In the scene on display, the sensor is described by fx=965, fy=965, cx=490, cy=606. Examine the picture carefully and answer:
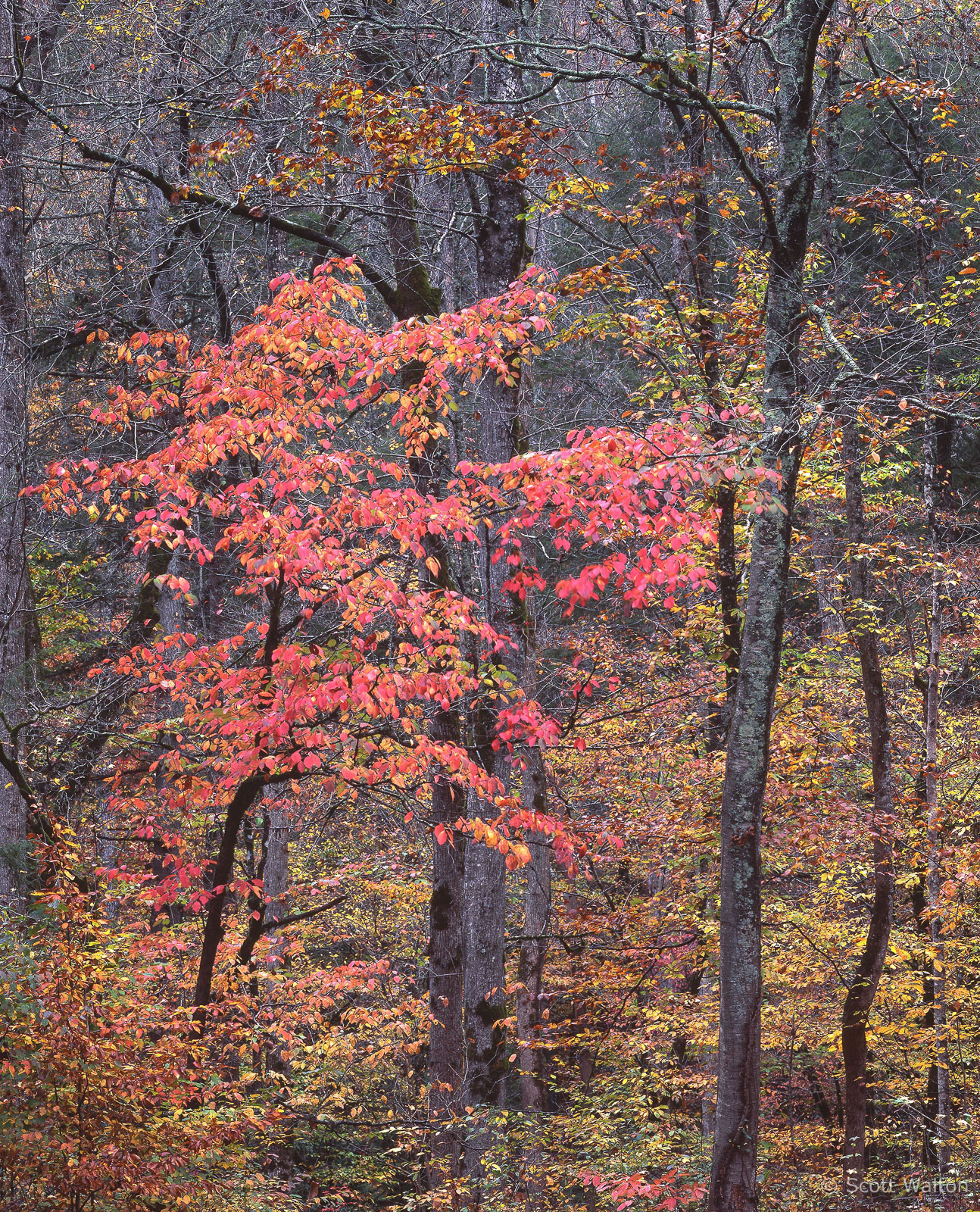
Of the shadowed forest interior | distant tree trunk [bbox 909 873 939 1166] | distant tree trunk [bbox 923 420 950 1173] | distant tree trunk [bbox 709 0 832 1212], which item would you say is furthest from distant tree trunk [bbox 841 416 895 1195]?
distant tree trunk [bbox 709 0 832 1212]

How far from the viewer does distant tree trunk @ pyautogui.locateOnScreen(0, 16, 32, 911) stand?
28.8 feet

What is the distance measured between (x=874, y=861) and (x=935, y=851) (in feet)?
4.51

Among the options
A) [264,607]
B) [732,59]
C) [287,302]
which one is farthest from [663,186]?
[264,607]

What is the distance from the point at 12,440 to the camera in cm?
911

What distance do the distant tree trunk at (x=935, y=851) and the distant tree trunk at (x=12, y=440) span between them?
955cm

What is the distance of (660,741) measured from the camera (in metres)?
14.2

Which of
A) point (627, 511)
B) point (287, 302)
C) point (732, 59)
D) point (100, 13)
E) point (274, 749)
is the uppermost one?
point (100, 13)

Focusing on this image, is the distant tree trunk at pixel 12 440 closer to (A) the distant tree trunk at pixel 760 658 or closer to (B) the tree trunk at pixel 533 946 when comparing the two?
(B) the tree trunk at pixel 533 946

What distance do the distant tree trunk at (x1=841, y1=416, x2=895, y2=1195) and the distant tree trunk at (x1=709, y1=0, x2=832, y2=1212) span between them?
3791 millimetres

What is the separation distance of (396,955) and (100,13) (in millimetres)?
14833

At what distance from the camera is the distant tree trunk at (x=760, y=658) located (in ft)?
19.4

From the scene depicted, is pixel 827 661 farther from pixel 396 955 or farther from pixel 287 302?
pixel 287 302

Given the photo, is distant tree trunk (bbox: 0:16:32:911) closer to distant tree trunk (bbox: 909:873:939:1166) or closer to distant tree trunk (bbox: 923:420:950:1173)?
distant tree trunk (bbox: 923:420:950:1173)

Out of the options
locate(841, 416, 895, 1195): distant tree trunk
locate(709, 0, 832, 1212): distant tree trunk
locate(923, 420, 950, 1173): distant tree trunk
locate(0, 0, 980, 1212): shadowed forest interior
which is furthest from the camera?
locate(923, 420, 950, 1173): distant tree trunk
